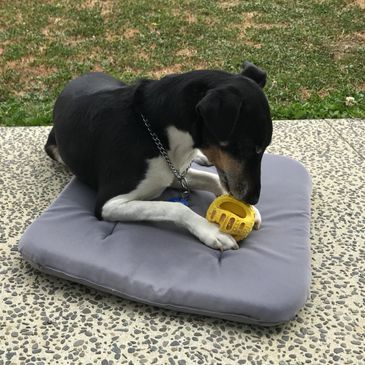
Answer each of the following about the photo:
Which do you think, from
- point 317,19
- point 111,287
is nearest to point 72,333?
point 111,287

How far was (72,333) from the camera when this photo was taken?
9.35ft

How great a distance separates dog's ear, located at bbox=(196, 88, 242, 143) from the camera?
3008mm

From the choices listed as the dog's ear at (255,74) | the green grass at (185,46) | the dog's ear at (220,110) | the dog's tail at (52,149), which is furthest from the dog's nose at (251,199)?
the green grass at (185,46)

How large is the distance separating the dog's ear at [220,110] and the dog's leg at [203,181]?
878mm

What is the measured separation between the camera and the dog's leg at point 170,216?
3.27m

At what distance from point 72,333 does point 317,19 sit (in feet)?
28.4

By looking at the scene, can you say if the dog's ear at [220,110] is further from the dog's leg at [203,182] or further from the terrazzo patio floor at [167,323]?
the terrazzo patio floor at [167,323]

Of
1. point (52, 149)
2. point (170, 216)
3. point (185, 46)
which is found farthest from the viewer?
point (185, 46)

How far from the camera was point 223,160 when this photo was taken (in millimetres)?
3273

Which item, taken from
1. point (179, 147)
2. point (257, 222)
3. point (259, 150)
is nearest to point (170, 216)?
point (179, 147)

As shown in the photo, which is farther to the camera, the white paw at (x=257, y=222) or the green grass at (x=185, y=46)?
the green grass at (x=185, y=46)

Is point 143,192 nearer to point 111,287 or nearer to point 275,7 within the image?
point 111,287

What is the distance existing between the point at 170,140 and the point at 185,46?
558 centimetres

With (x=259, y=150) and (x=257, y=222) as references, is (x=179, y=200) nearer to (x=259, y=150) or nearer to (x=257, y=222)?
(x=257, y=222)
